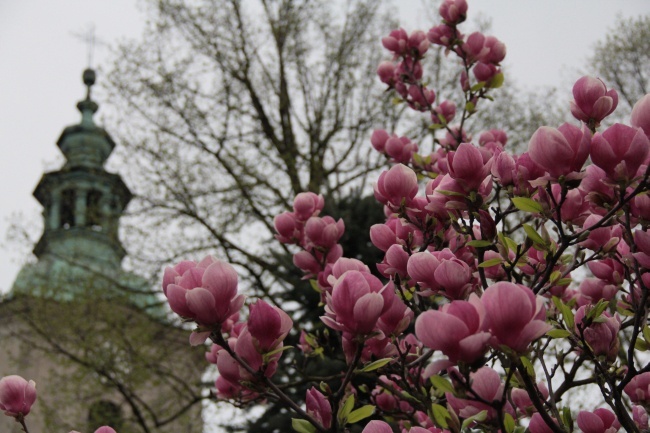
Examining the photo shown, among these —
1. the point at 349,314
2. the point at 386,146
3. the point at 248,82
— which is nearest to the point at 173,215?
the point at 248,82

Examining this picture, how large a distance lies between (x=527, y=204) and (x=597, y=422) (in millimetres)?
480

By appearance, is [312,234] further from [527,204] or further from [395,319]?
[527,204]

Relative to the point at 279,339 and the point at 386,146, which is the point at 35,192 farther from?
the point at 279,339

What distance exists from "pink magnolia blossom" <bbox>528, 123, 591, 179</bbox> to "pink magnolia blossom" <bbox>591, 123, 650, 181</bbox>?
0.8 inches

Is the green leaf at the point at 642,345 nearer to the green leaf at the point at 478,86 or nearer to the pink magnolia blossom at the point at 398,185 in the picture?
the pink magnolia blossom at the point at 398,185

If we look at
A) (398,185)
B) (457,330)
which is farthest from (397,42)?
(457,330)

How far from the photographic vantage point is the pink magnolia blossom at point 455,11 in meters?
2.43

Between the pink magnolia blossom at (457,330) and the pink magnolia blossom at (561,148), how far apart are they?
391 mm

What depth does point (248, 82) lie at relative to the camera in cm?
830

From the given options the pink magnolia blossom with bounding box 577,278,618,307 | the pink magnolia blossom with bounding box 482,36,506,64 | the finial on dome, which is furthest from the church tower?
the finial on dome

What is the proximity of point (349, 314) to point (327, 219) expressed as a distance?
33.2 inches

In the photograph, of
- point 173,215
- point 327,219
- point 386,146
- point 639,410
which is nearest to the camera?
point 639,410

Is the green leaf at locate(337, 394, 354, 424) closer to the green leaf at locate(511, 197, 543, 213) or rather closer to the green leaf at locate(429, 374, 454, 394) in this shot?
the green leaf at locate(429, 374, 454, 394)

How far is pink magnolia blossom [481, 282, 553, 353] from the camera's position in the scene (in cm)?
82
